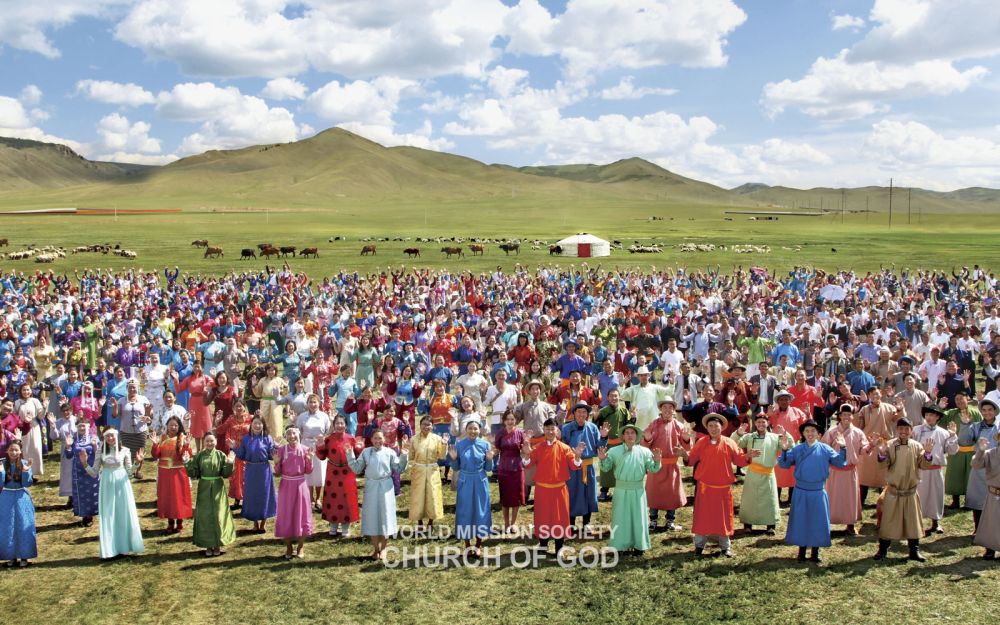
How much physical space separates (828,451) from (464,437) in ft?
14.6

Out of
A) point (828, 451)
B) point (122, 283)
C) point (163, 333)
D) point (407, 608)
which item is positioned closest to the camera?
point (407, 608)

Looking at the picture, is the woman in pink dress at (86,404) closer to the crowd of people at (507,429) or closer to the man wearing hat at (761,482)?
the crowd of people at (507,429)

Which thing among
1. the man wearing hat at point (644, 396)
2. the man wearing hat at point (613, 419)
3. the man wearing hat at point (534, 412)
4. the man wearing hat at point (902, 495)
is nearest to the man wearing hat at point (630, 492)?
the man wearing hat at point (613, 419)

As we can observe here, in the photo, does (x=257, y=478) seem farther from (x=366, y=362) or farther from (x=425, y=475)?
(x=366, y=362)

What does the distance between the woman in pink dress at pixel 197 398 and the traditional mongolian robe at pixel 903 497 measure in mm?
10737

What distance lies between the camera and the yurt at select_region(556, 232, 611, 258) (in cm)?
6188

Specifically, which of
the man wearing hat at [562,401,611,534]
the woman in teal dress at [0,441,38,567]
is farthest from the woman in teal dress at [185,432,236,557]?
the man wearing hat at [562,401,611,534]

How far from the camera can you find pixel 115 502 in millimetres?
9938

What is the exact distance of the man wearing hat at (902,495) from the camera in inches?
375

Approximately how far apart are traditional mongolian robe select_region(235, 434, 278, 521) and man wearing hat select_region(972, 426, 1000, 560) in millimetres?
8790

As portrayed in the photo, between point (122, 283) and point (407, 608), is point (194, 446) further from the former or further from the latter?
point (122, 283)

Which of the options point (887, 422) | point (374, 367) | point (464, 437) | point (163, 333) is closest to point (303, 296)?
point (163, 333)

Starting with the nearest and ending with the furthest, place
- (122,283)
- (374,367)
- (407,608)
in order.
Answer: (407,608) < (374,367) < (122,283)

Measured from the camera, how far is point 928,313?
20875 millimetres
